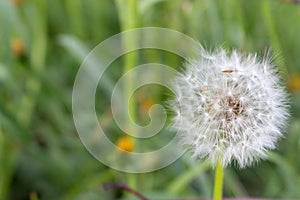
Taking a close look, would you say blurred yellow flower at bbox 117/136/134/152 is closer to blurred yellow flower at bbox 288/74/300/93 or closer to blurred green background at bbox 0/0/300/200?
blurred green background at bbox 0/0/300/200

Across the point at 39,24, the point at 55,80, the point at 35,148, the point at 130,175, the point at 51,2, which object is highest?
the point at 51,2

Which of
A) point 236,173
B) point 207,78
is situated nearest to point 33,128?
point 236,173

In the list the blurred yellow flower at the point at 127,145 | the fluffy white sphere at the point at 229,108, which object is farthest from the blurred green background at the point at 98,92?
the fluffy white sphere at the point at 229,108

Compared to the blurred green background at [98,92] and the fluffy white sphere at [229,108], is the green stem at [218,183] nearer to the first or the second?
the fluffy white sphere at [229,108]

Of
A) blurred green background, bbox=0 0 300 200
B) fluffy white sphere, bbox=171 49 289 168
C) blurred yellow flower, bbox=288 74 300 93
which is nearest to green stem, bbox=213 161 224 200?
fluffy white sphere, bbox=171 49 289 168

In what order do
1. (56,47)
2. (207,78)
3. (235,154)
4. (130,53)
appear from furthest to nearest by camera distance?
(56,47)
(130,53)
(207,78)
(235,154)

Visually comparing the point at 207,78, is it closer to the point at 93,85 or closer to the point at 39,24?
the point at 93,85


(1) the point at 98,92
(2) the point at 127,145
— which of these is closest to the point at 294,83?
(1) the point at 98,92
